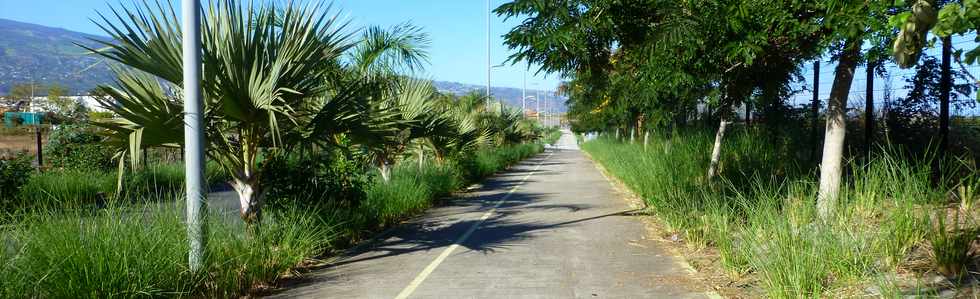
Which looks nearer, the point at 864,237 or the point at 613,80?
the point at 864,237

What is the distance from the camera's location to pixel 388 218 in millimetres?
11727

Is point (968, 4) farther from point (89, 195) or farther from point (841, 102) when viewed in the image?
point (89, 195)

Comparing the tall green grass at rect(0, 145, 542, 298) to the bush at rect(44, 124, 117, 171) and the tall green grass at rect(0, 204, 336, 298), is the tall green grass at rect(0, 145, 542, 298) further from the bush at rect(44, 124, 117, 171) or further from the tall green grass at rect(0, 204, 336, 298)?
the bush at rect(44, 124, 117, 171)

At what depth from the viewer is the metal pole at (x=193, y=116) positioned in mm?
6320

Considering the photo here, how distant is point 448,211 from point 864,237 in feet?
29.3

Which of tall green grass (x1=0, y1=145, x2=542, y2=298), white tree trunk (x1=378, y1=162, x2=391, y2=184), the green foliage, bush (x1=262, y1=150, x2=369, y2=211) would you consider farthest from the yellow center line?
the green foliage

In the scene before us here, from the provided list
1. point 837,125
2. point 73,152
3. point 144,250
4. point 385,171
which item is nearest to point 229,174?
point 144,250

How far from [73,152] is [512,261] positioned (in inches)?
535

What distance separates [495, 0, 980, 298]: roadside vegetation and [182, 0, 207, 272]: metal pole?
321 cm

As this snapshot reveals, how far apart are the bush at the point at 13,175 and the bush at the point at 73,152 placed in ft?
12.0

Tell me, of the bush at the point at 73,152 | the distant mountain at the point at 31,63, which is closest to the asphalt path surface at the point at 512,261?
the bush at the point at 73,152

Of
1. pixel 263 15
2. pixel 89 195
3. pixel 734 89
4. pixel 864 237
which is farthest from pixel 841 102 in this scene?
pixel 89 195

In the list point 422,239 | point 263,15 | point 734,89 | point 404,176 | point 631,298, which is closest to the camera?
point 631,298

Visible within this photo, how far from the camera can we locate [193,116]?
6469 millimetres
